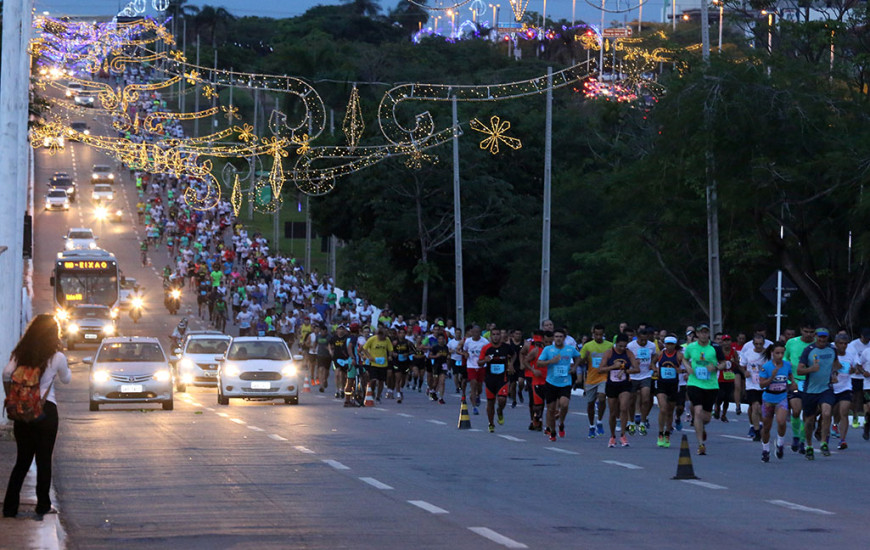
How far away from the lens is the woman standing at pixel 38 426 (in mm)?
13297

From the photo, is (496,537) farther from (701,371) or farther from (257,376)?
(257,376)

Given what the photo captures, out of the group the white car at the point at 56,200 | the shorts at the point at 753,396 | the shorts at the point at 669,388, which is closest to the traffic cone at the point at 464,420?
the shorts at the point at 669,388

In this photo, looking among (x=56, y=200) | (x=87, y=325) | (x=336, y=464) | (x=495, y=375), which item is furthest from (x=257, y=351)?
(x=56, y=200)

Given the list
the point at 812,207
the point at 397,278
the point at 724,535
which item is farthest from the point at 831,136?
the point at 397,278

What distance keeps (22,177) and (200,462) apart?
8037 millimetres

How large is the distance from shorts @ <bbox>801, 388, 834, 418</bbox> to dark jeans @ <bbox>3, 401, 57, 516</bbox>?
1139cm

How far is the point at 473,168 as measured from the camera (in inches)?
2982

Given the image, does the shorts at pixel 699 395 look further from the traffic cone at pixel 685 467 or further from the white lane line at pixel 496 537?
the white lane line at pixel 496 537

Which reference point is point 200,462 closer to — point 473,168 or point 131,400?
Answer: point 131,400

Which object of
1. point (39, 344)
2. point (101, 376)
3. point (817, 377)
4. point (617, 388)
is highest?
point (39, 344)

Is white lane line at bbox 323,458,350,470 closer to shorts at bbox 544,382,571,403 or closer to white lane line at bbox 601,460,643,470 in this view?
white lane line at bbox 601,460,643,470

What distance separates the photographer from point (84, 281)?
67.1 meters

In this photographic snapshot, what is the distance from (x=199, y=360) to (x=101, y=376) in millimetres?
8990

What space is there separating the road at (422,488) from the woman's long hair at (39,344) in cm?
141
